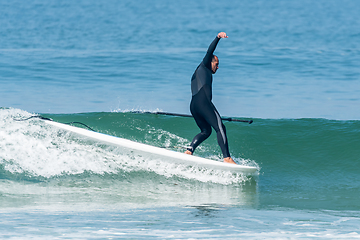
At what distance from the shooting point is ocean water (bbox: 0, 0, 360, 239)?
16.4 ft

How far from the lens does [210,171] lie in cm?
694

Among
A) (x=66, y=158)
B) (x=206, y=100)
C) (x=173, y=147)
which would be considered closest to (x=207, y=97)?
(x=206, y=100)

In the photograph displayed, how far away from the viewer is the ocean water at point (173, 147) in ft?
16.4

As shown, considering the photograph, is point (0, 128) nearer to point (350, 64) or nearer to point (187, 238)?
point (187, 238)

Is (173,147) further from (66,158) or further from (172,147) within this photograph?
(66,158)

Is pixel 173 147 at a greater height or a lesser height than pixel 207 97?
lesser

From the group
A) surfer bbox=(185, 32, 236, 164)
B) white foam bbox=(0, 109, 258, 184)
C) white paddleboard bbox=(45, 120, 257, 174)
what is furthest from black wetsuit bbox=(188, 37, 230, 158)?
white foam bbox=(0, 109, 258, 184)

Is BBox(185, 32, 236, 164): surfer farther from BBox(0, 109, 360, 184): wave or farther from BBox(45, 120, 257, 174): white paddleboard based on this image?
BBox(0, 109, 360, 184): wave

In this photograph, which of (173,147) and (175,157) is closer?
(175,157)

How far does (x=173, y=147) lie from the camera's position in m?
7.02

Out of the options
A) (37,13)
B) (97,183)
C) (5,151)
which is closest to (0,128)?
(5,151)

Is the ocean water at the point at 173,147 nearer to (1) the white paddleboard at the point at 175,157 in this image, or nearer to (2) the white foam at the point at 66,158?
(2) the white foam at the point at 66,158

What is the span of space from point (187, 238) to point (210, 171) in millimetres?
2542

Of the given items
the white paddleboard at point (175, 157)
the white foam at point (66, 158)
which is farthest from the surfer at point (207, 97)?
the white foam at point (66, 158)
